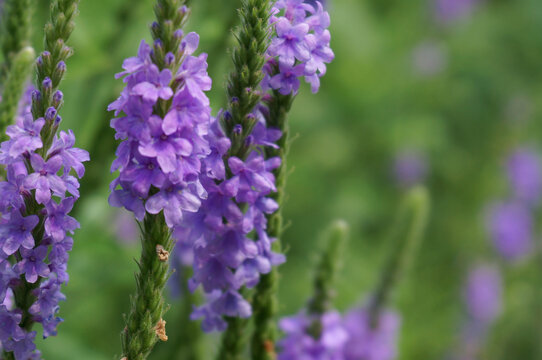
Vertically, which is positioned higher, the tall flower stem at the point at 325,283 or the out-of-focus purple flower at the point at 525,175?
the out-of-focus purple flower at the point at 525,175

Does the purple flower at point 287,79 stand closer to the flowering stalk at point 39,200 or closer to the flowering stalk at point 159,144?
the flowering stalk at point 159,144

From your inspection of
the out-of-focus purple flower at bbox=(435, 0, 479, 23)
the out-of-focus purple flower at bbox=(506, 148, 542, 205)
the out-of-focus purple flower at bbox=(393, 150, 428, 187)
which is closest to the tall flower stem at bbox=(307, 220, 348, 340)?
the out-of-focus purple flower at bbox=(393, 150, 428, 187)

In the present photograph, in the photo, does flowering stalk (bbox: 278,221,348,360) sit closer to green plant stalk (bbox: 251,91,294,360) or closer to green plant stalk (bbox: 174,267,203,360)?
green plant stalk (bbox: 251,91,294,360)

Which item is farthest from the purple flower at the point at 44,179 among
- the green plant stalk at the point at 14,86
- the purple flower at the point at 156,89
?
the green plant stalk at the point at 14,86

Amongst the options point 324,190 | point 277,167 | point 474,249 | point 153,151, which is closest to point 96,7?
point 277,167

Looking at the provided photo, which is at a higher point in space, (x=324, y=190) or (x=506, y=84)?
(x=506, y=84)

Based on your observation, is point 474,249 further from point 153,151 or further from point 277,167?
point 153,151
